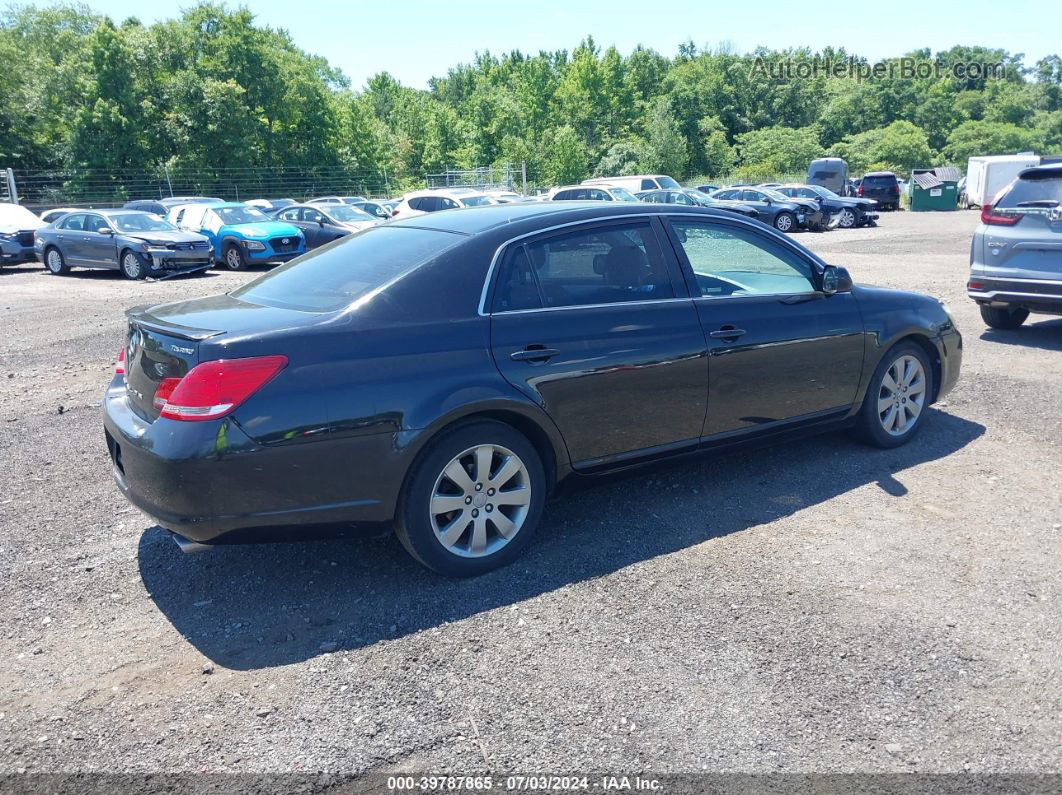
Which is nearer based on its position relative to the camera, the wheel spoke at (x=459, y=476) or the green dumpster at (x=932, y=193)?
the wheel spoke at (x=459, y=476)

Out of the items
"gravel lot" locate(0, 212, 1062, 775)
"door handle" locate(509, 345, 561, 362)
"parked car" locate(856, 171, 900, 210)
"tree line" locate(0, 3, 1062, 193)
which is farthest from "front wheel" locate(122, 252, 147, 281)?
"parked car" locate(856, 171, 900, 210)

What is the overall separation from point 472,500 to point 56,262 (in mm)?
18841

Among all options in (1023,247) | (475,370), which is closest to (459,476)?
(475,370)

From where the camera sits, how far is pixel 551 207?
4645mm

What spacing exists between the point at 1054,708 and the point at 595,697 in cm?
162

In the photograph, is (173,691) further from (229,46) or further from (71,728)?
(229,46)

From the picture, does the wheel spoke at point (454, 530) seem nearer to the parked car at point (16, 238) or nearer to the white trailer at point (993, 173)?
the parked car at point (16, 238)

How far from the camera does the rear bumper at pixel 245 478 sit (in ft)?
11.1

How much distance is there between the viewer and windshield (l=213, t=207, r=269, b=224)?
1955 cm

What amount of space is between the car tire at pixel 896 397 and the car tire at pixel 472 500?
2.56 metres

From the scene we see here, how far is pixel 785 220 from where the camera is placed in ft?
91.3

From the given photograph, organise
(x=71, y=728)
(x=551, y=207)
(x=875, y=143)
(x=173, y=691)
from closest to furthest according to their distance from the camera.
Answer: (x=71, y=728) < (x=173, y=691) < (x=551, y=207) < (x=875, y=143)

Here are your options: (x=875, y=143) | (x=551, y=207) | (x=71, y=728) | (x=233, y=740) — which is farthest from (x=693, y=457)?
(x=875, y=143)

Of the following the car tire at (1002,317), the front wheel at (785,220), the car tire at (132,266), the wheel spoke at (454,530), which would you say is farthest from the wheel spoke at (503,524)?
the front wheel at (785,220)
